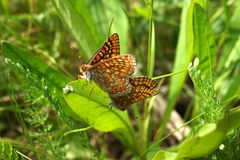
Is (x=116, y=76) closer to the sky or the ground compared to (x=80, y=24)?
closer to the ground

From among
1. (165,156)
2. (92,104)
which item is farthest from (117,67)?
(165,156)

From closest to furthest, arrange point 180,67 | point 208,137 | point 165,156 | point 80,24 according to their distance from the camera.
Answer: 1. point 208,137
2. point 165,156
3. point 80,24
4. point 180,67

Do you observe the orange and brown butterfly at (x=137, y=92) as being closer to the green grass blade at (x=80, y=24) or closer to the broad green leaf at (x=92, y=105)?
the broad green leaf at (x=92, y=105)

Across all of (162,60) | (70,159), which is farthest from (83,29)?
(162,60)

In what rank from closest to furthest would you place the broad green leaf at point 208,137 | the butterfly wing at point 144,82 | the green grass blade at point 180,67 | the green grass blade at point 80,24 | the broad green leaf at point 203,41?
the broad green leaf at point 208,137, the butterfly wing at point 144,82, the broad green leaf at point 203,41, the green grass blade at point 80,24, the green grass blade at point 180,67

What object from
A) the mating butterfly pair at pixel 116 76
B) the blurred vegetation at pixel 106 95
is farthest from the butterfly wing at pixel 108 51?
the blurred vegetation at pixel 106 95

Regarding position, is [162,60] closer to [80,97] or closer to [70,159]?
[70,159]

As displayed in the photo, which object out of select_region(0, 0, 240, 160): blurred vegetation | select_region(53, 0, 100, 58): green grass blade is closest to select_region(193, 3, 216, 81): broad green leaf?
select_region(0, 0, 240, 160): blurred vegetation

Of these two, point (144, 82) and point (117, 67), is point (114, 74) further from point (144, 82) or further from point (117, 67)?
point (144, 82)
